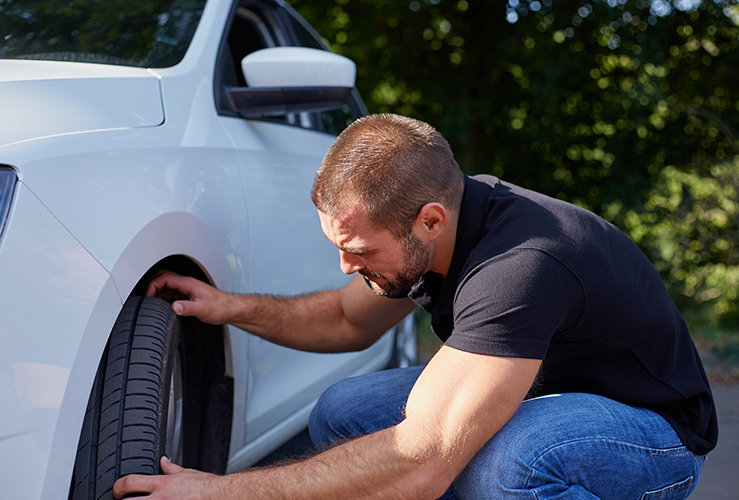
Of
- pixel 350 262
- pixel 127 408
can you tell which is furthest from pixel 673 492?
pixel 127 408

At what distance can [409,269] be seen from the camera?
60.0 inches

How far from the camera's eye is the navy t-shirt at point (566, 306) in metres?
1.32

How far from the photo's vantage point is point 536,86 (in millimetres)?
4559

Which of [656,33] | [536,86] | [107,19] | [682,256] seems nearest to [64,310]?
[107,19]

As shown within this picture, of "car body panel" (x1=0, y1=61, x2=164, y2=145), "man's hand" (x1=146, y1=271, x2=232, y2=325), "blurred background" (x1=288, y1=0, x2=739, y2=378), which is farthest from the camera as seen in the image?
"blurred background" (x1=288, y1=0, x2=739, y2=378)

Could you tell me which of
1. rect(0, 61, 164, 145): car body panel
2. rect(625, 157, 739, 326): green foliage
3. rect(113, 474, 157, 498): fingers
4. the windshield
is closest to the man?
rect(113, 474, 157, 498): fingers

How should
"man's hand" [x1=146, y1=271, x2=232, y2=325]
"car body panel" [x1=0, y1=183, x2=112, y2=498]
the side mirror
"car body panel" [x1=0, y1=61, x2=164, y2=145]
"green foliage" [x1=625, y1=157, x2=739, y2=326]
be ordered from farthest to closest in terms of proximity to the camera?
"green foliage" [x1=625, y1=157, x2=739, y2=326]
the side mirror
"man's hand" [x1=146, y1=271, x2=232, y2=325]
"car body panel" [x1=0, y1=61, x2=164, y2=145]
"car body panel" [x1=0, y1=183, x2=112, y2=498]

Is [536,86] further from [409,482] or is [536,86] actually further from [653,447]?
[409,482]

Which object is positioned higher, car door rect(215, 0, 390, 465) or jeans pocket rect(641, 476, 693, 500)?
car door rect(215, 0, 390, 465)

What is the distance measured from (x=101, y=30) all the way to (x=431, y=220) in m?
1.05

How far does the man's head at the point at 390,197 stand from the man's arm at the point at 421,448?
0.28 meters

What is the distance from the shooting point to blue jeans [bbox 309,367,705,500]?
4.66 ft

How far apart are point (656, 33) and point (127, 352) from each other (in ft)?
14.5

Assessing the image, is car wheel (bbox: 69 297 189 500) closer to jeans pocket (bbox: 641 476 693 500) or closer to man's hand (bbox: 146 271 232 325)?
man's hand (bbox: 146 271 232 325)
